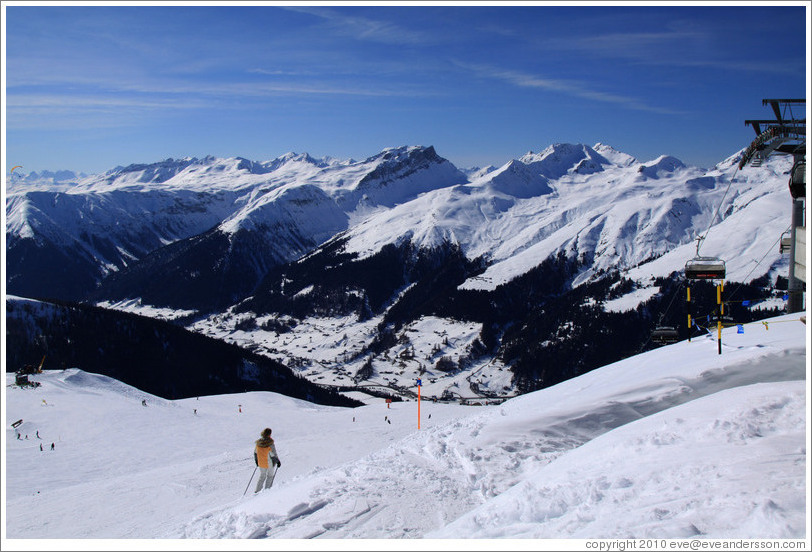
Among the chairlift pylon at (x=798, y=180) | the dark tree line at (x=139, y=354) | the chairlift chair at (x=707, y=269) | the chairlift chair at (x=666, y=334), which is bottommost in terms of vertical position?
the dark tree line at (x=139, y=354)

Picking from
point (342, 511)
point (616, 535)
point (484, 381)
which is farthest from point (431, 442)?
point (484, 381)

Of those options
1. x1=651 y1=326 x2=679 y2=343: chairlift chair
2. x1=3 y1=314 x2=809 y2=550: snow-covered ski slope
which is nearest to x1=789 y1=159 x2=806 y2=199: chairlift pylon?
x1=3 y1=314 x2=809 y2=550: snow-covered ski slope

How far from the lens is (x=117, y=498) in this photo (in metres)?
22.1

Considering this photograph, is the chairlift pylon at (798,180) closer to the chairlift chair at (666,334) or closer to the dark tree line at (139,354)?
the chairlift chair at (666,334)

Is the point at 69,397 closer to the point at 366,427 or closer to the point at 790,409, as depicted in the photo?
the point at 366,427

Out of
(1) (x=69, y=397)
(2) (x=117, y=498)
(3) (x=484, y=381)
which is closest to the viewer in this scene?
(2) (x=117, y=498)

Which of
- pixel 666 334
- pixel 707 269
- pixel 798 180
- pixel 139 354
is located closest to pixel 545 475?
pixel 798 180

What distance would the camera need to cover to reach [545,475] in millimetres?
13523

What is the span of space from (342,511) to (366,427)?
26.7 metres

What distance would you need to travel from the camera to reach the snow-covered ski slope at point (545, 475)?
1045cm

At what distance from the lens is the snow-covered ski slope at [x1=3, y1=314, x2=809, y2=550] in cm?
1045

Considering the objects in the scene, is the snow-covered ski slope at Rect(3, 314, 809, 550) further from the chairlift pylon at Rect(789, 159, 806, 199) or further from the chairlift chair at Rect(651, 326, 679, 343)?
the chairlift pylon at Rect(789, 159, 806, 199)

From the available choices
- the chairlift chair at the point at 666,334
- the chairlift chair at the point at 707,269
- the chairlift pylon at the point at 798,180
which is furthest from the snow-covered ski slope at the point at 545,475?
the chairlift pylon at the point at 798,180

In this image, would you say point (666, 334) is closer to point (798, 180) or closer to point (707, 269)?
point (707, 269)
